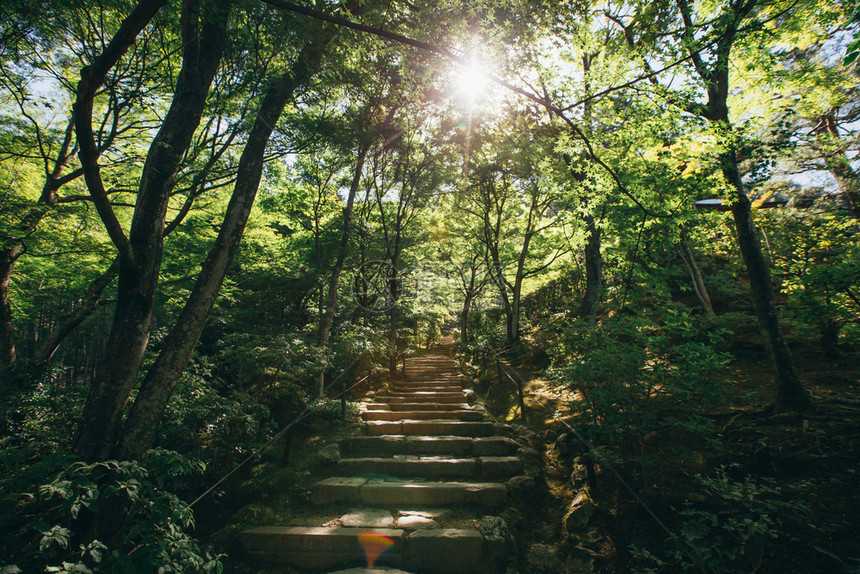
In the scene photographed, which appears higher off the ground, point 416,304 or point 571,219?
point 571,219

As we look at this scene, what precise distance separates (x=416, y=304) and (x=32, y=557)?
44.8ft

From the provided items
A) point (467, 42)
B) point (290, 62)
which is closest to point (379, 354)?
point (290, 62)

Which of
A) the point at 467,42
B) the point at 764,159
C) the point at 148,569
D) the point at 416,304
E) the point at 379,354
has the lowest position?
the point at 148,569

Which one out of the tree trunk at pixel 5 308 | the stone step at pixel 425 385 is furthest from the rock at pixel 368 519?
the tree trunk at pixel 5 308

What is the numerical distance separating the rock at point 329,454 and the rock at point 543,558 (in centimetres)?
331

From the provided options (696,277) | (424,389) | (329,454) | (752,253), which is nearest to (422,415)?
(329,454)

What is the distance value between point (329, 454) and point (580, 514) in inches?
156

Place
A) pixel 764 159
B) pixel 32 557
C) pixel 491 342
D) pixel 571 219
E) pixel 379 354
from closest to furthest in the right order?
1. pixel 32 557
2. pixel 764 159
3. pixel 571 219
4. pixel 379 354
5. pixel 491 342

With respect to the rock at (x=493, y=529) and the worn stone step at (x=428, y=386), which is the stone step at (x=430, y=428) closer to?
the rock at (x=493, y=529)

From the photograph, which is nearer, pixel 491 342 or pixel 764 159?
pixel 764 159

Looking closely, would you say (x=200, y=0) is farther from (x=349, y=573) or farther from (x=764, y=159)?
(x=764, y=159)

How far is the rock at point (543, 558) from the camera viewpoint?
3.62 metres

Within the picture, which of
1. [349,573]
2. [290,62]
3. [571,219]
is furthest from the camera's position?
[571,219]

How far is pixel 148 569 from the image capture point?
7.63 feet
